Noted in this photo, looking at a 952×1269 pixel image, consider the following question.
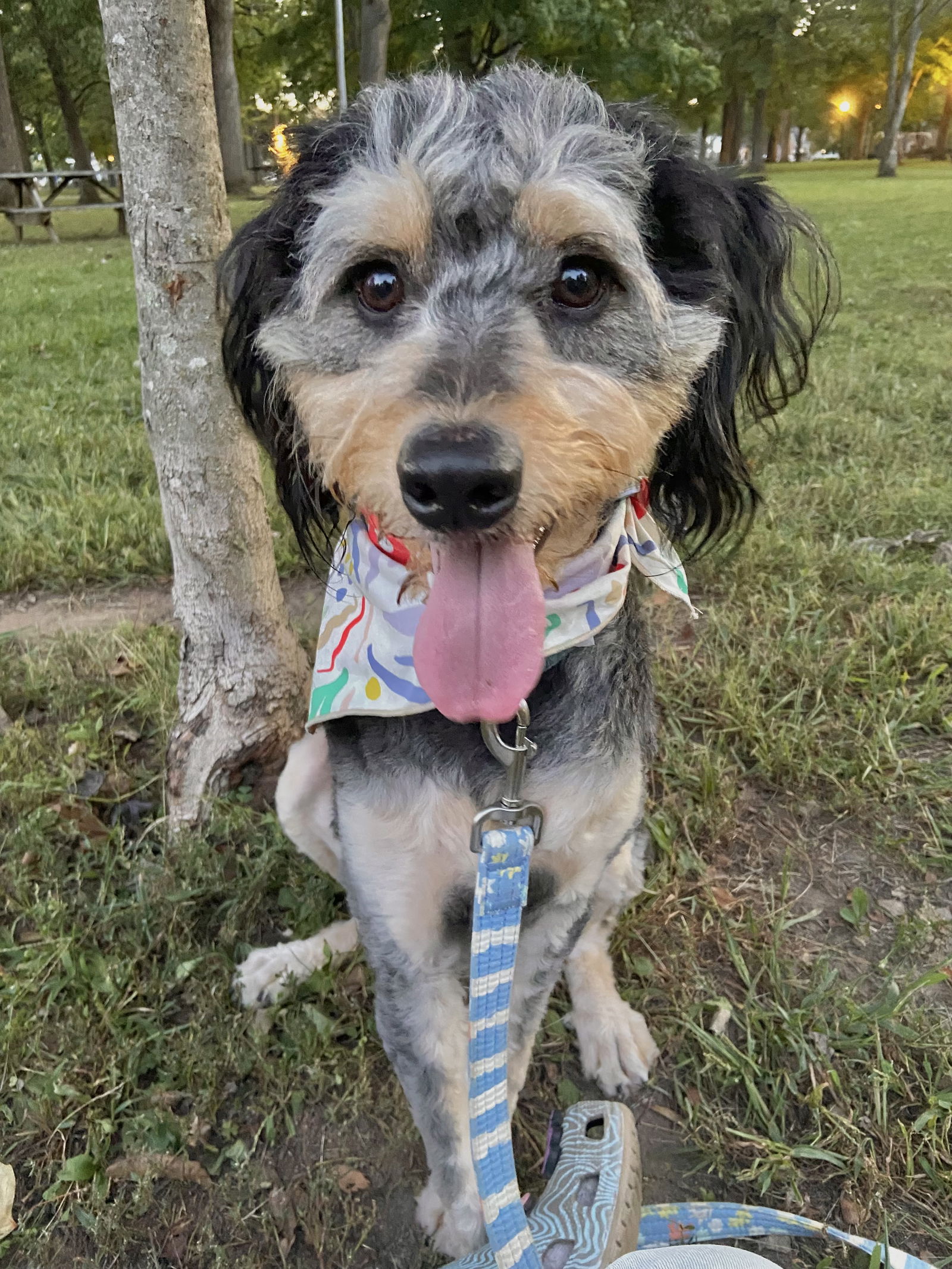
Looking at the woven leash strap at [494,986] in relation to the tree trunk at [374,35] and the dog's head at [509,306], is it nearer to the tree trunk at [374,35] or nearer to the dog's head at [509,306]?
the dog's head at [509,306]

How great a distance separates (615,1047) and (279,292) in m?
2.12

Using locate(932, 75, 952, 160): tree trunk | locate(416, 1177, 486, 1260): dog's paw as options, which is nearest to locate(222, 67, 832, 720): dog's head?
locate(416, 1177, 486, 1260): dog's paw

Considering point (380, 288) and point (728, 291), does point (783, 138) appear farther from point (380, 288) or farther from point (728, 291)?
point (380, 288)

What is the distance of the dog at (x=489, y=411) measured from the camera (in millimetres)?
1601

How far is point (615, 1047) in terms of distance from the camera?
2.38m

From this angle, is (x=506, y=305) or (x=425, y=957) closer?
(x=506, y=305)

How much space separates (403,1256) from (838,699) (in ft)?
7.71

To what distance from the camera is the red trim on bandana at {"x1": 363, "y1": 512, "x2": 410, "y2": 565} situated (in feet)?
6.01

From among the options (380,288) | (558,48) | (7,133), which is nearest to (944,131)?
(558,48)

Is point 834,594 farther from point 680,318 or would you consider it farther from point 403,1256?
point 403,1256

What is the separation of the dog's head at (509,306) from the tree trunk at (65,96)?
92.4 feet

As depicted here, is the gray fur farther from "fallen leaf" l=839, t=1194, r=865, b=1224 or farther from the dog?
"fallen leaf" l=839, t=1194, r=865, b=1224

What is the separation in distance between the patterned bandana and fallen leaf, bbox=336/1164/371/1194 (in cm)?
110

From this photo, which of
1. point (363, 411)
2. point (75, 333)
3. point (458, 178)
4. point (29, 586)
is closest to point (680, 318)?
point (458, 178)
